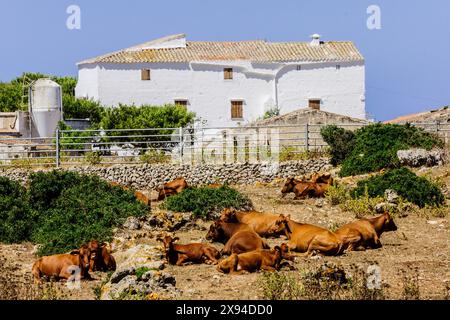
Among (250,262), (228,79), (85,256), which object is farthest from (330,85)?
(250,262)

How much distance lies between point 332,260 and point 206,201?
6272 mm

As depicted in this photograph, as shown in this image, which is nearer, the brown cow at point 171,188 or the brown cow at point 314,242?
the brown cow at point 314,242

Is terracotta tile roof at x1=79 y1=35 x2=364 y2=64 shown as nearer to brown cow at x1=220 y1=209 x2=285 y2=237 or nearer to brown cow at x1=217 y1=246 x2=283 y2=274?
brown cow at x1=220 y1=209 x2=285 y2=237

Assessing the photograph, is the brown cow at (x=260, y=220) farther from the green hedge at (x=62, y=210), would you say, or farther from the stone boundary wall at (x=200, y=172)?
the stone boundary wall at (x=200, y=172)

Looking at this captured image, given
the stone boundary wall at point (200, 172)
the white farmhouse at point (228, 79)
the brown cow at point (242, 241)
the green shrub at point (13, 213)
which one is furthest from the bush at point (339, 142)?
the white farmhouse at point (228, 79)

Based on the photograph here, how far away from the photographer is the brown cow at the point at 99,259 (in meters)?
15.4

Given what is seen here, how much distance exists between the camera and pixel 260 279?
1348 cm

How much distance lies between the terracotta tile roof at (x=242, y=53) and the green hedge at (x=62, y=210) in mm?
36548

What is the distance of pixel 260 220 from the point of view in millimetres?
18781

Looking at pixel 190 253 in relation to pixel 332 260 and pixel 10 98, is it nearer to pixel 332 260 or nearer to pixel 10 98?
pixel 332 260

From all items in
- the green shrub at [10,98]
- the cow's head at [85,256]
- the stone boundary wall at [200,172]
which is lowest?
the cow's head at [85,256]

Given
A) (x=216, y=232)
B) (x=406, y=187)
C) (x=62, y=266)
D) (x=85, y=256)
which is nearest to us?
(x=62, y=266)
